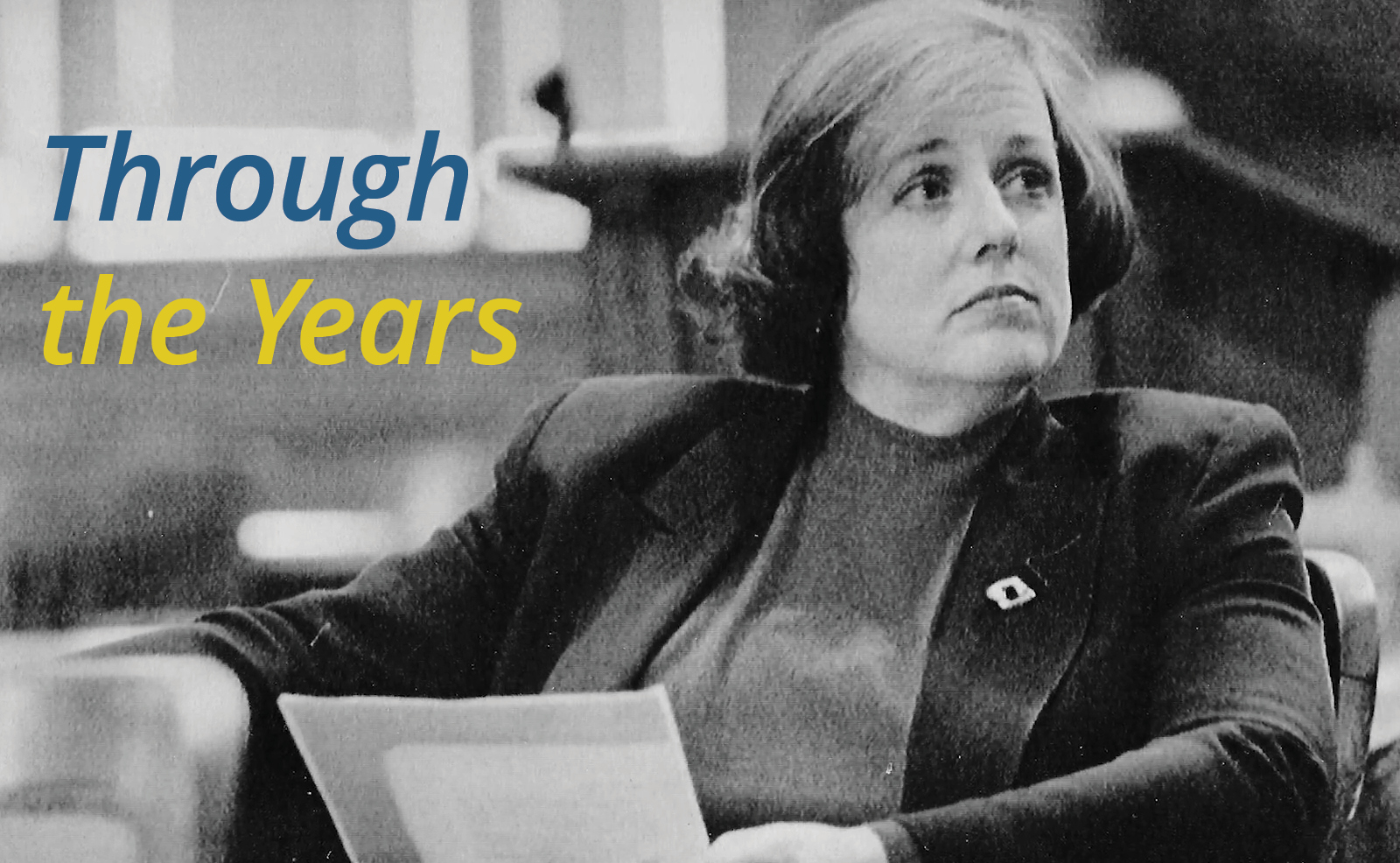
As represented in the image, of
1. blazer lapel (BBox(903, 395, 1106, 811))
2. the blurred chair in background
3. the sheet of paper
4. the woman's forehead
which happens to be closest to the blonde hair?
the woman's forehead

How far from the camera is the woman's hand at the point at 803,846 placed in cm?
61

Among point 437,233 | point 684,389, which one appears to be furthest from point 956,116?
point 437,233

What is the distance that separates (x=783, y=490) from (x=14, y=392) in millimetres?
523

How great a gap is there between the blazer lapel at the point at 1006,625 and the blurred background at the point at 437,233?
135 millimetres

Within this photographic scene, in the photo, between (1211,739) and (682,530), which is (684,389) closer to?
(682,530)

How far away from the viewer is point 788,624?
0.78 m

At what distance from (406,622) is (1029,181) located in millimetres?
486

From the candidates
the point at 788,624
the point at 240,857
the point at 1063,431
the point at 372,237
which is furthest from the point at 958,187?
the point at 240,857

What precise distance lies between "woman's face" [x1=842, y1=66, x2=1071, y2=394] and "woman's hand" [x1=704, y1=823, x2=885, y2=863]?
0.30 metres

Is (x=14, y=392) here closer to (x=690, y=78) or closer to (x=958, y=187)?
(x=690, y=78)

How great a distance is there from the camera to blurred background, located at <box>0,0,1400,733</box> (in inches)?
34.2

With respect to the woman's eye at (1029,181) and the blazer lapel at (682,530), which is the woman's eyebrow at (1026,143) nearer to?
the woman's eye at (1029,181)

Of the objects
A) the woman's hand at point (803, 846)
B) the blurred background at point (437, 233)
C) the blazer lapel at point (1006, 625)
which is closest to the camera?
the woman's hand at point (803, 846)

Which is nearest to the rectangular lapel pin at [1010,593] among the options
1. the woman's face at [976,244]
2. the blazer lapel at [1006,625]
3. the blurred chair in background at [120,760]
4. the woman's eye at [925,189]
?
the blazer lapel at [1006,625]
